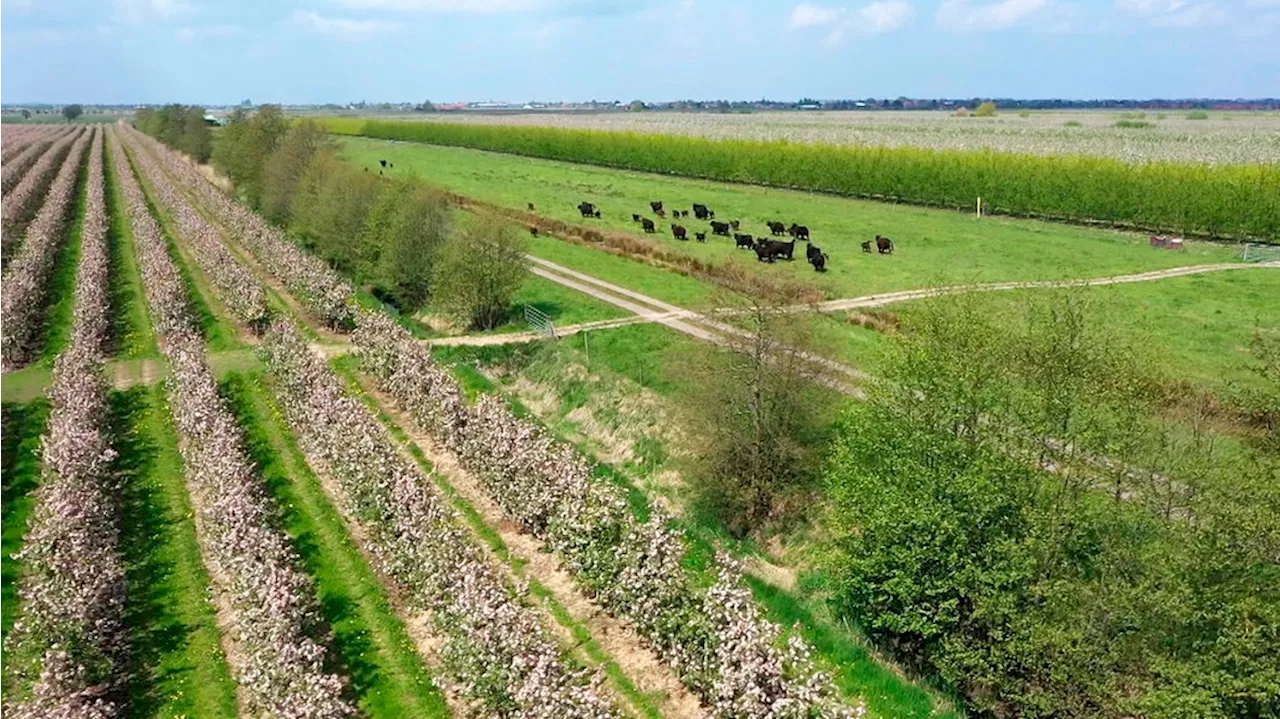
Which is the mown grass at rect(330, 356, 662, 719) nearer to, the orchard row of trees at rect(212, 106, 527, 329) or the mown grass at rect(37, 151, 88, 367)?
the orchard row of trees at rect(212, 106, 527, 329)

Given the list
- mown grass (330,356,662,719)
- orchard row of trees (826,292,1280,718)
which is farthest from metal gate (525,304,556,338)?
orchard row of trees (826,292,1280,718)

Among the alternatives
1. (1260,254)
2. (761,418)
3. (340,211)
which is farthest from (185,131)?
(1260,254)

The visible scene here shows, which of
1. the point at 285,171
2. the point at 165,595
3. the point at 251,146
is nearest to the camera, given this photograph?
the point at 165,595

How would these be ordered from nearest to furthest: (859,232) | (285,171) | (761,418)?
(761,418) < (859,232) < (285,171)

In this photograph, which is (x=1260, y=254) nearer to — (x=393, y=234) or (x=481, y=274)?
(x=481, y=274)


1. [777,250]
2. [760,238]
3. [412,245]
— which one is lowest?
[777,250]

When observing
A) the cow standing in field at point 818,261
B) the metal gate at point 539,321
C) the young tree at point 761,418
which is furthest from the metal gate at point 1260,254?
the metal gate at point 539,321
